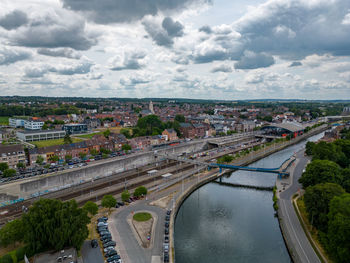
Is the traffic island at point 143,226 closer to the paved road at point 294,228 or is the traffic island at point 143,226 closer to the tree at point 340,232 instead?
the paved road at point 294,228

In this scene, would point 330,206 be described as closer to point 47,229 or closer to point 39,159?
point 47,229

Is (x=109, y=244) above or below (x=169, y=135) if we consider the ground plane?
below

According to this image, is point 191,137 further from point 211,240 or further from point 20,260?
point 20,260

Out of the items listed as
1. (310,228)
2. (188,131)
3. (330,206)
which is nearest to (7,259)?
(330,206)

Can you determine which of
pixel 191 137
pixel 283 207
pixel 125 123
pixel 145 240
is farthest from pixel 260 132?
pixel 145 240

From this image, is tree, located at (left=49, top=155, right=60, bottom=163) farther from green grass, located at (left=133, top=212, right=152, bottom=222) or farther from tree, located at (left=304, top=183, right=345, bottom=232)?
tree, located at (left=304, top=183, right=345, bottom=232)

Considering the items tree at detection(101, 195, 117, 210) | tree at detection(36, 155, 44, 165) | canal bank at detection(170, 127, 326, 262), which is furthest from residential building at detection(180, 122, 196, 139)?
tree at detection(101, 195, 117, 210)

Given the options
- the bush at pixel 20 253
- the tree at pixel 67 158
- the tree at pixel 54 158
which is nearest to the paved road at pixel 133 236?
the bush at pixel 20 253
